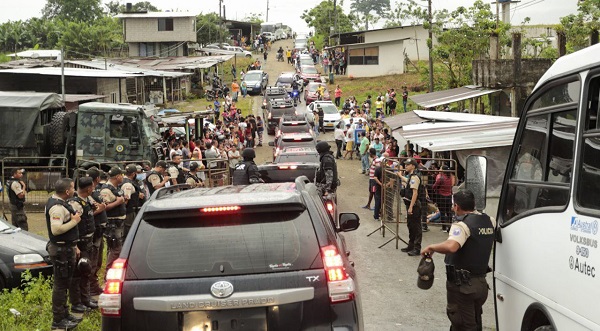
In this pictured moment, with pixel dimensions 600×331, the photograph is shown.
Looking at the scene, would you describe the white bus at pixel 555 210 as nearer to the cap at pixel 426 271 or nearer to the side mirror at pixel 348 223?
the cap at pixel 426 271

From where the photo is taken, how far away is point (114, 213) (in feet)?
39.3

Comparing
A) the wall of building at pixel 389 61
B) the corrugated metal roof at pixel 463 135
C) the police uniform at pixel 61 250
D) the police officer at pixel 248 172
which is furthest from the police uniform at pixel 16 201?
the wall of building at pixel 389 61

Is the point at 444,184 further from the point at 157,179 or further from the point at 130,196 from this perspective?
the point at 130,196

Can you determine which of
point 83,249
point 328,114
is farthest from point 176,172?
point 328,114

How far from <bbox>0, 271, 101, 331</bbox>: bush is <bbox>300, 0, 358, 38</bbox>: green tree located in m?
81.5

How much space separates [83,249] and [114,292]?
17.1 feet

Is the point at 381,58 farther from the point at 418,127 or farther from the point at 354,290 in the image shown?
the point at 354,290

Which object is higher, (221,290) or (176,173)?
(221,290)

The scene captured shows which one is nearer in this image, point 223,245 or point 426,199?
point 223,245

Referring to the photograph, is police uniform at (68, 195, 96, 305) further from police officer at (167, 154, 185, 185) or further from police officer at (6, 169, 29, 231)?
→ police officer at (6, 169, 29, 231)

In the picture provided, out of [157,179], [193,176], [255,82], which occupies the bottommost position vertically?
[193,176]

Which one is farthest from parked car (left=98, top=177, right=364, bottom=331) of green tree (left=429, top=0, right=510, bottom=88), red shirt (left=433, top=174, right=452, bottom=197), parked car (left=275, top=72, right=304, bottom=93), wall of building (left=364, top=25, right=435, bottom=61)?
wall of building (left=364, top=25, right=435, bottom=61)

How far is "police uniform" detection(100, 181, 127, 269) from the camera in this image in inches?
463

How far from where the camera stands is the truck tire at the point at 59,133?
955 inches
